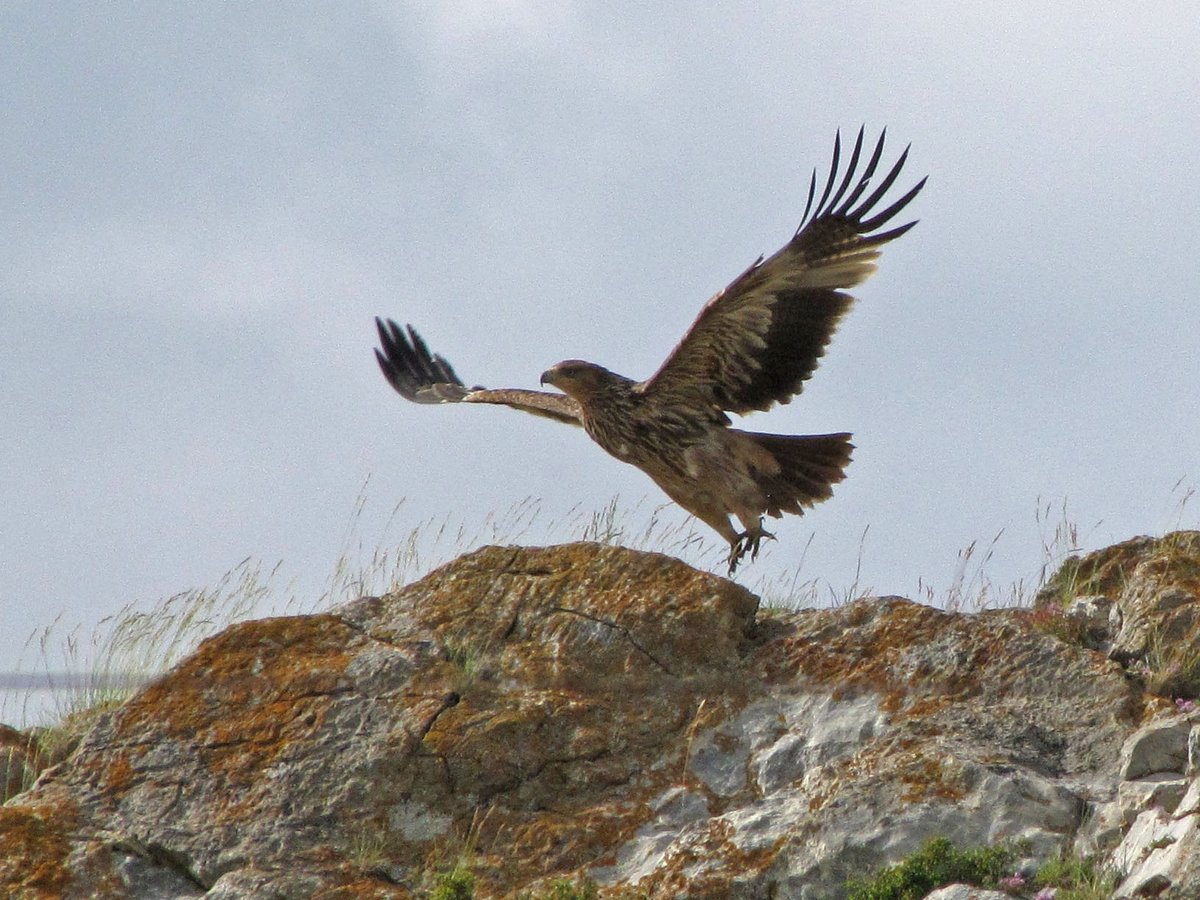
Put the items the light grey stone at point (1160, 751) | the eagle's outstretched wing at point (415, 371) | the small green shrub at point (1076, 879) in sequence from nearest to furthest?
1. the small green shrub at point (1076, 879)
2. the light grey stone at point (1160, 751)
3. the eagle's outstretched wing at point (415, 371)

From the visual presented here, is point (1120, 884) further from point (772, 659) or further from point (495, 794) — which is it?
point (495, 794)

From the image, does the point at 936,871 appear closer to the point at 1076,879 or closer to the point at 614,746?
the point at 1076,879

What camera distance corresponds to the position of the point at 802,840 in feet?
13.7

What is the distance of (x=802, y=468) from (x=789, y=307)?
0.83 m

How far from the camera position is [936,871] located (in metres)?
3.95

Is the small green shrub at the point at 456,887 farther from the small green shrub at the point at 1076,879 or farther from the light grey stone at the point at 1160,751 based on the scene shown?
the light grey stone at the point at 1160,751

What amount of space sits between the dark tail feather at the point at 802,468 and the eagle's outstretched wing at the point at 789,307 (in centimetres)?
24

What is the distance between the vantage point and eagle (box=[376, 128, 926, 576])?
7223mm

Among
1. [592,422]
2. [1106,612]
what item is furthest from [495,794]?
[592,422]

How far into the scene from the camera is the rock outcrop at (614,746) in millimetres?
4195

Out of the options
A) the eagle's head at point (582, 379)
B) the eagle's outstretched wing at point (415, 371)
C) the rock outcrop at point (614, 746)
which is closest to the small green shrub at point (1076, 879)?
the rock outcrop at point (614, 746)

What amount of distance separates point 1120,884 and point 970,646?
43.2 inches

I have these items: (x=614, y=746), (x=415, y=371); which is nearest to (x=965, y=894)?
(x=614, y=746)

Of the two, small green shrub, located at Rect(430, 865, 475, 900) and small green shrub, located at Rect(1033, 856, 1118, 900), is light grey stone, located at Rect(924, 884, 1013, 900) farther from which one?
small green shrub, located at Rect(430, 865, 475, 900)
